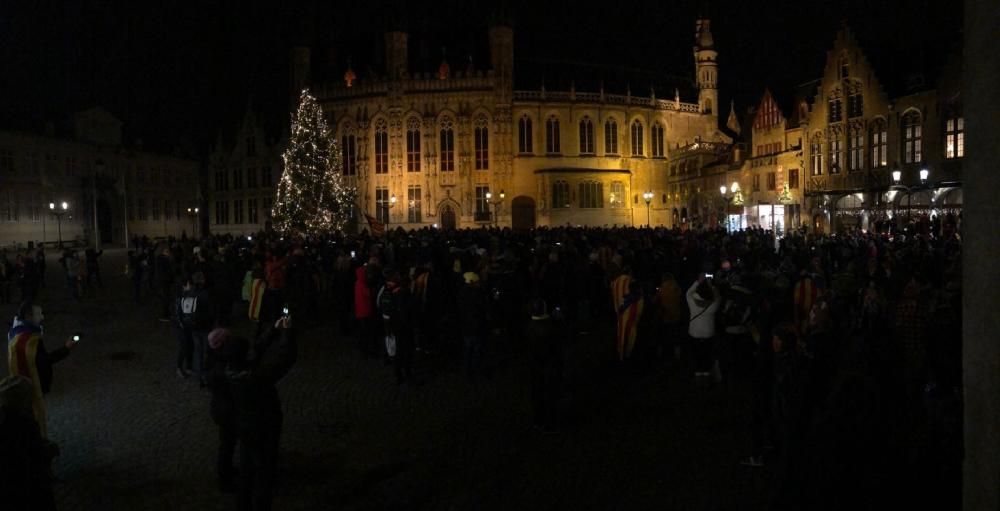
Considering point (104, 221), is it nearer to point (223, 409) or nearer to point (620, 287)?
point (620, 287)

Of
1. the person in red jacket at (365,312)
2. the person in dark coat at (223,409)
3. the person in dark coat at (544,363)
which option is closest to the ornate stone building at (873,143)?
the person in red jacket at (365,312)

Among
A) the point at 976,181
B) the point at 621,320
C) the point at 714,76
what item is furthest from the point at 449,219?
the point at 976,181

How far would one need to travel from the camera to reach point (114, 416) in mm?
8789

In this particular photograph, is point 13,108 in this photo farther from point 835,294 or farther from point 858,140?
point 835,294

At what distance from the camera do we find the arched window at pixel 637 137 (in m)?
60.0

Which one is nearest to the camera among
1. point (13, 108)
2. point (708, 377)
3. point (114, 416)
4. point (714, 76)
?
point (114, 416)

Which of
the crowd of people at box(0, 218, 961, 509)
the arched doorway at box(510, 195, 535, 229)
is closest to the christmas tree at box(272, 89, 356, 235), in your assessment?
the arched doorway at box(510, 195, 535, 229)

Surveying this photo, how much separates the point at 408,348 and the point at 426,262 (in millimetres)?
3621

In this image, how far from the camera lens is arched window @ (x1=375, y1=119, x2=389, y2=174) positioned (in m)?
57.2

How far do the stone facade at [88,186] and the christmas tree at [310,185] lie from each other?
57.8 ft

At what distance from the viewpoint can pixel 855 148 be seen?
35188 mm

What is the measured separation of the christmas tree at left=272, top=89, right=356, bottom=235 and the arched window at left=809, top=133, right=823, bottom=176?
26093 millimetres

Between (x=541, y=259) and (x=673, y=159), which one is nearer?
(x=541, y=259)

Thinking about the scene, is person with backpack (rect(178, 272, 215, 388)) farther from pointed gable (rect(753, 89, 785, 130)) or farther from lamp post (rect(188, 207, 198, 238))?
lamp post (rect(188, 207, 198, 238))
